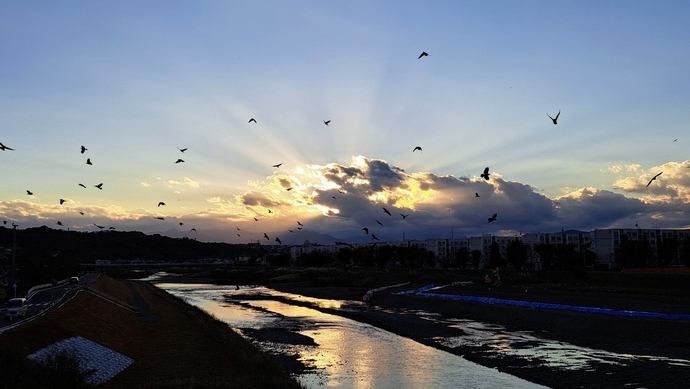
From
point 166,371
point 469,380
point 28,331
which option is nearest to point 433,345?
point 469,380

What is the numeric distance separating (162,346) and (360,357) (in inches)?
539

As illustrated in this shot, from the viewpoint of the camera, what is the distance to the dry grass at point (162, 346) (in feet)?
86.4

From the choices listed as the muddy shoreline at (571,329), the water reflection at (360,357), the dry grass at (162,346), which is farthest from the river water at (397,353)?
the dry grass at (162,346)

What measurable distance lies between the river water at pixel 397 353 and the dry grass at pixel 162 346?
2.99 meters

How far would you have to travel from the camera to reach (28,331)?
30516 mm

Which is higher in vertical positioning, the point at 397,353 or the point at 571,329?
the point at 571,329

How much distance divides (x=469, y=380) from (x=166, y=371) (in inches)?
641

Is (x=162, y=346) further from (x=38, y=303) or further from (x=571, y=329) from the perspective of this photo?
(x=571, y=329)

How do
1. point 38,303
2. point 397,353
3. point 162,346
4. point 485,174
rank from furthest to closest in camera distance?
point 38,303 < point 397,353 < point 162,346 < point 485,174

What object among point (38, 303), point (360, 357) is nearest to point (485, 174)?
point (360, 357)

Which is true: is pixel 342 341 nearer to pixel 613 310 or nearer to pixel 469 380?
pixel 469 380

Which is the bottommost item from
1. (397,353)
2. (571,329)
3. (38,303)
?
(397,353)

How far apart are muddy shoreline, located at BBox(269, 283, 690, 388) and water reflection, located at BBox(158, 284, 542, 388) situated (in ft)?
6.19

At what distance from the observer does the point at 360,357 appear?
37.0 m
